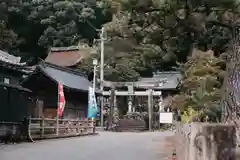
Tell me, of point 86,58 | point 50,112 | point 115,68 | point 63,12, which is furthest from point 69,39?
point 50,112

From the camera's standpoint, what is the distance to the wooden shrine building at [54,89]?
2759 cm

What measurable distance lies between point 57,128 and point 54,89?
7.94m

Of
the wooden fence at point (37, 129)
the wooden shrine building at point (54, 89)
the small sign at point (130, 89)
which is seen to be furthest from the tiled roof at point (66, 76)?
the wooden fence at point (37, 129)

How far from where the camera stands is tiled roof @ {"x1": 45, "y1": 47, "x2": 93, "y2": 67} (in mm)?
47991

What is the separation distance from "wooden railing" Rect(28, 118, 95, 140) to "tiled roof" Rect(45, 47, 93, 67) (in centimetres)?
2248

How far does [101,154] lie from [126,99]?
2780 cm

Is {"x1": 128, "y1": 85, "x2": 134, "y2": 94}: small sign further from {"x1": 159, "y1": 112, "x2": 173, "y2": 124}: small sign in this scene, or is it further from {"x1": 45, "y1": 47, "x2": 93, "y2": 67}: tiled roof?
{"x1": 45, "y1": 47, "x2": 93, "y2": 67}: tiled roof

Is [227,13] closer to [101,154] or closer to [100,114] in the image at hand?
[101,154]

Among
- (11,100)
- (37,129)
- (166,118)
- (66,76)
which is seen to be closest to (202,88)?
(37,129)

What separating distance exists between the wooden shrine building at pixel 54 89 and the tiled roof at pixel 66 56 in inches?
584

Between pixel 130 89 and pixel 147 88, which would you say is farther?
pixel 147 88

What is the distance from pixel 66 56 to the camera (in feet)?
161

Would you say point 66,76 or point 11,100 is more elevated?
point 66,76

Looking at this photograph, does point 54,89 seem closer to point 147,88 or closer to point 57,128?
point 57,128
